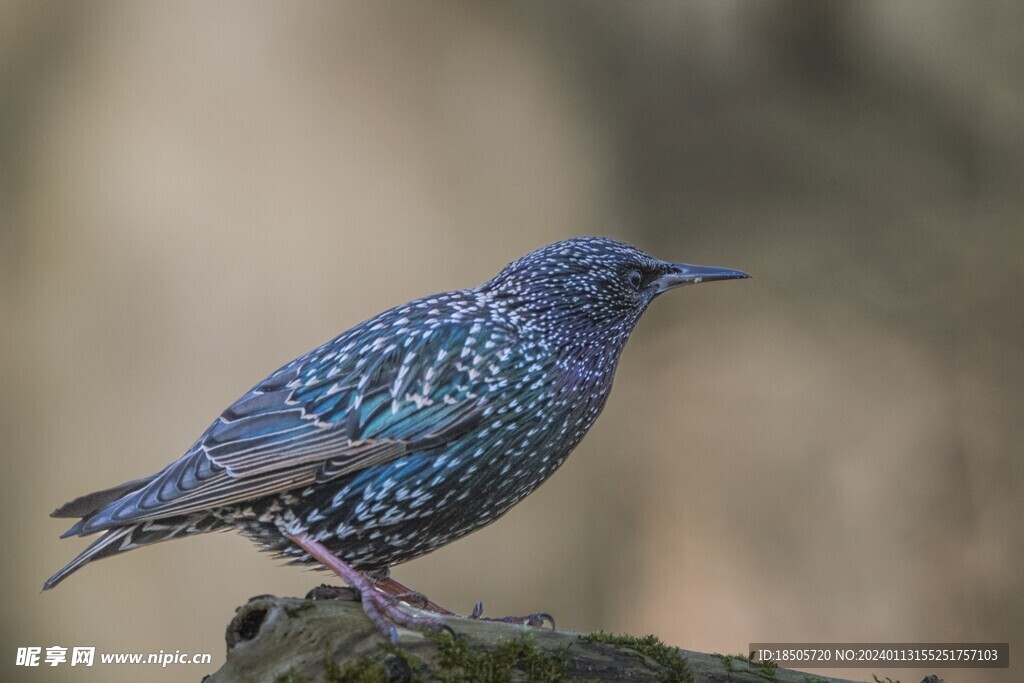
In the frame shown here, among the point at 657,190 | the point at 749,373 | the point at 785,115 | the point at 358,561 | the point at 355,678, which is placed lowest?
the point at 355,678

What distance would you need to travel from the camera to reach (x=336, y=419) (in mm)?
3096

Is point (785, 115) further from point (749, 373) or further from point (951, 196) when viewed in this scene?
point (749, 373)

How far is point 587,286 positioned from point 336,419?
99cm

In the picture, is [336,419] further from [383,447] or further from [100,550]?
[100,550]

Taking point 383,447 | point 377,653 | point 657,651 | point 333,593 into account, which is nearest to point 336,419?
point 383,447

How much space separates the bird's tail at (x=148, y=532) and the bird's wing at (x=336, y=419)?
76 mm

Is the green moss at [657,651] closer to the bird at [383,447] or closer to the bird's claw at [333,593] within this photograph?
the bird at [383,447]

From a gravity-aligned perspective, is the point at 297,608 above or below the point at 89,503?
below

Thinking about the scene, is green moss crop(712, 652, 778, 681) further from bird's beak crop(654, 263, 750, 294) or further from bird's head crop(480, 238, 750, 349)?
bird's beak crop(654, 263, 750, 294)

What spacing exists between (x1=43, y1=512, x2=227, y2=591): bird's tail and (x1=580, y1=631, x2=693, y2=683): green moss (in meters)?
1.22

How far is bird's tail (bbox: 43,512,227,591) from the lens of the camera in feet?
10.1

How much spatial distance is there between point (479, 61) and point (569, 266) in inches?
132

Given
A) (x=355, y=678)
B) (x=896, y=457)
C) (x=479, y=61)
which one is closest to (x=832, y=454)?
(x=896, y=457)

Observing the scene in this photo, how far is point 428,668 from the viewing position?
8.73ft
